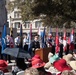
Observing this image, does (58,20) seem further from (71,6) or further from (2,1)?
(2,1)

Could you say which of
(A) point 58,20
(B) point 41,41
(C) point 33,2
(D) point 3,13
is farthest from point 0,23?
(A) point 58,20

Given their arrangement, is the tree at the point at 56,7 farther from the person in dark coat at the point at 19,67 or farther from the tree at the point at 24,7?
the person in dark coat at the point at 19,67

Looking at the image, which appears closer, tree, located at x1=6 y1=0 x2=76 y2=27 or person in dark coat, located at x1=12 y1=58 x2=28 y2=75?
person in dark coat, located at x1=12 y1=58 x2=28 y2=75

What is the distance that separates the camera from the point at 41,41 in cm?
2452

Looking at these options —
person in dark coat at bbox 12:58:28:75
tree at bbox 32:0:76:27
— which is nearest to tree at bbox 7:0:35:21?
tree at bbox 32:0:76:27

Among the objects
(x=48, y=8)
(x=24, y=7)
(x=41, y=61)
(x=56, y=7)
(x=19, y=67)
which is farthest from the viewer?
(x=48, y=8)

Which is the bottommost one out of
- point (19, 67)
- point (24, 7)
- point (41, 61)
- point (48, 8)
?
point (48, 8)

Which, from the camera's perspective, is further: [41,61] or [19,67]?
[19,67]

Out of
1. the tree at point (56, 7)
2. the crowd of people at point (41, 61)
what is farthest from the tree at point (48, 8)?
the crowd of people at point (41, 61)

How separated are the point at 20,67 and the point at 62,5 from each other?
20.9m

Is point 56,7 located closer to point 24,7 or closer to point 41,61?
point 24,7

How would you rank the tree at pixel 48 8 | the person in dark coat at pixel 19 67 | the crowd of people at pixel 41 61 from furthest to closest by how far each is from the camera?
the tree at pixel 48 8 → the person in dark coat at pixel 19 67 → the crowd of people at pixel 41 61

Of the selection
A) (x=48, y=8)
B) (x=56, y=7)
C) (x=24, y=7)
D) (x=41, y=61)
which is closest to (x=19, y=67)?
(x=41, y=61)

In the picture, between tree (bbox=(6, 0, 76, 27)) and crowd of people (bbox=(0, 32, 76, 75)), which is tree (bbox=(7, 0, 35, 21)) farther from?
crowd of people (bbox=(0, 32, 76, 75))
